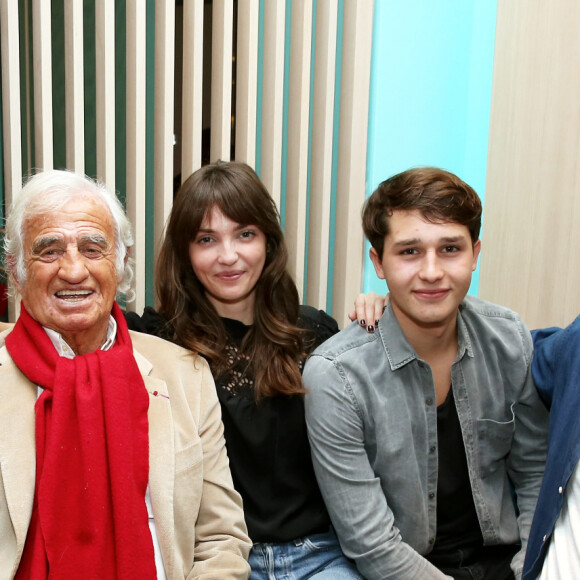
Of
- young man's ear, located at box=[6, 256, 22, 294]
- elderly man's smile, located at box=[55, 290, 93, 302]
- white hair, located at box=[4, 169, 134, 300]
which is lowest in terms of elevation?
elderly man's smile, located at box=[55, 290, 93, 302]

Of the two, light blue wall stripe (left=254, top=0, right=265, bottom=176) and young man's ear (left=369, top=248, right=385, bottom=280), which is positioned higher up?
light blue wall stripe (left=254, top=0, right=265, bottom=176)

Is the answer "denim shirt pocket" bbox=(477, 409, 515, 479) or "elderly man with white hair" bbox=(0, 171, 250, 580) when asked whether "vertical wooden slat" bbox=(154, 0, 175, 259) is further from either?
"denim shirt pocket" bbox=(477, 409, 515, 479)

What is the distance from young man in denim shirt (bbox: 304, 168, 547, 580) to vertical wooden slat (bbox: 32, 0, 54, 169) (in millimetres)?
1026

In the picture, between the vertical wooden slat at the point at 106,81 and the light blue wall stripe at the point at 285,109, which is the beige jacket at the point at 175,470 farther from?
the light blue wall stripe at the point at 285,109

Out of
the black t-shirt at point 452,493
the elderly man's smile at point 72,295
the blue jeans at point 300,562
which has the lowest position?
the blue jeans at point 300,562

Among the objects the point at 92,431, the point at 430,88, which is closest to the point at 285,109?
the point at 430,88

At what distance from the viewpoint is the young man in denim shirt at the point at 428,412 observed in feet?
5.92

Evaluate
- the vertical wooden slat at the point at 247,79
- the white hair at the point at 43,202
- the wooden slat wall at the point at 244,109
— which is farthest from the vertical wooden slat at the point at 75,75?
the vertical wooden slat at the point at 247,79

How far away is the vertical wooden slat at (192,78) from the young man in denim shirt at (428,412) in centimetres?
82

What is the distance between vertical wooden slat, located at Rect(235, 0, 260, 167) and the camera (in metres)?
2.57

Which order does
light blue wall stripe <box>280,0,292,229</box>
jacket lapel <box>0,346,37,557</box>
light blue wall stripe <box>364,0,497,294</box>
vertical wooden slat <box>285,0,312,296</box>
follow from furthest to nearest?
light blue wall stripe <box>364,0,497,294</box> < light blue wall stripe <box>280,0,292,229</box> < vertical wooden slat <box>285,0,312,296</box> < jacket lapel <box>0,346,37,557</box>

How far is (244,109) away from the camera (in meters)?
2.61

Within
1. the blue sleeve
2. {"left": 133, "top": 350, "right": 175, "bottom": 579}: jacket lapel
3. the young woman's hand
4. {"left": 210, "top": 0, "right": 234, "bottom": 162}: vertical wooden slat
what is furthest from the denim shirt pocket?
{"left": 210, "top": 0, "right": 234, "bottom": 162}: vertical wooden slat

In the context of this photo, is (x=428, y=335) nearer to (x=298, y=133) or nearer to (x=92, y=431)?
(x=92, y=431)
